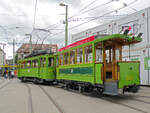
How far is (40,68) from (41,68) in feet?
0.89

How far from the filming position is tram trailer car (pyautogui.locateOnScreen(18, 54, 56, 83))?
15531 millimetres

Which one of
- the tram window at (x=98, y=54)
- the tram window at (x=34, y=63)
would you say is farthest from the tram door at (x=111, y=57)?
the tram window at (x=34, y=63)

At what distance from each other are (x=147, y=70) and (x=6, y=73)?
28.2 metres

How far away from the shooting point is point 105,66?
864 cm

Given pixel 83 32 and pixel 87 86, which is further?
pixel 83 32

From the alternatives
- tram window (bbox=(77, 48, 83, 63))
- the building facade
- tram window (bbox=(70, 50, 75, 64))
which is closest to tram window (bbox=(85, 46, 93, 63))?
tram window (bbox=(77, 48, 83, 63))

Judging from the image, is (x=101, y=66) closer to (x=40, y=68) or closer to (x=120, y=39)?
(x=120, y=39)

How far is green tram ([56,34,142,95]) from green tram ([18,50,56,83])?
191 inches

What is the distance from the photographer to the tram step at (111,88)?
789cm

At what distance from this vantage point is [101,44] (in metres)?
8.92

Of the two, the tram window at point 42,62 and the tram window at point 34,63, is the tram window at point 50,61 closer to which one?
the tram window at point 42,62

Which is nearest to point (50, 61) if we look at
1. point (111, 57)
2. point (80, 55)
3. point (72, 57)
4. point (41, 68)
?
point (41, 68)

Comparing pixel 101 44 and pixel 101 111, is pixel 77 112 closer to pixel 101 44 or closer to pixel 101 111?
pixel 101 111

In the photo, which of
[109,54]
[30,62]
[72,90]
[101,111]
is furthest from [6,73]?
[101,111]
